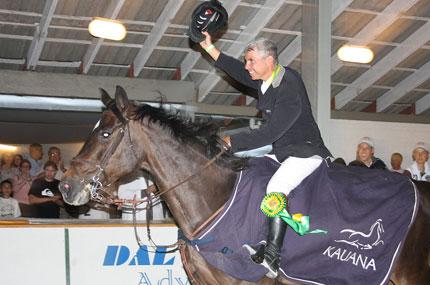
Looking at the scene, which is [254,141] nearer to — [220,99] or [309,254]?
[309,254]

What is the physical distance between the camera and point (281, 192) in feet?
13.3

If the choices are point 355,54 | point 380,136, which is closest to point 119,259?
point 380,136

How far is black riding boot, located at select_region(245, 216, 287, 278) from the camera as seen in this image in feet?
13.4

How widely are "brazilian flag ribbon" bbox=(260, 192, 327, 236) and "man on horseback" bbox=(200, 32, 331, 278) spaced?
0.12 feet

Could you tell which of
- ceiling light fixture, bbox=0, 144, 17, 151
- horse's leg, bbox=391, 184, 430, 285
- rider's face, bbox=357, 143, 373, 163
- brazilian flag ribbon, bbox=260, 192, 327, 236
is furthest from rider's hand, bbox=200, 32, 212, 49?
ceiling light fixture, bbox=0, 144, 17, 151

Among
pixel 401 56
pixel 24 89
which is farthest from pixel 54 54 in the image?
pixel 401 56

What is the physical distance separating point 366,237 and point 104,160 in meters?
1.97

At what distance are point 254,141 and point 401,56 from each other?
22.0 ft

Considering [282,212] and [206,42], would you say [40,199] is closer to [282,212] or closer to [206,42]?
[206,42]

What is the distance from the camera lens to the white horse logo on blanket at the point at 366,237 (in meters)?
4.47

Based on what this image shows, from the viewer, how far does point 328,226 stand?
4.36 m

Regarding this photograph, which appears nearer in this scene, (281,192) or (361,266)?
(281,192)

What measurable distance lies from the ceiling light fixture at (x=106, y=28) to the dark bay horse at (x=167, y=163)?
4.67 metres

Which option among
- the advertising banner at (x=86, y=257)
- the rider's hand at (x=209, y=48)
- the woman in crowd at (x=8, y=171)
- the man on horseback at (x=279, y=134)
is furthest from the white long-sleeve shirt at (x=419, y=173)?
the woman in crowd at (x=8, y=171)
